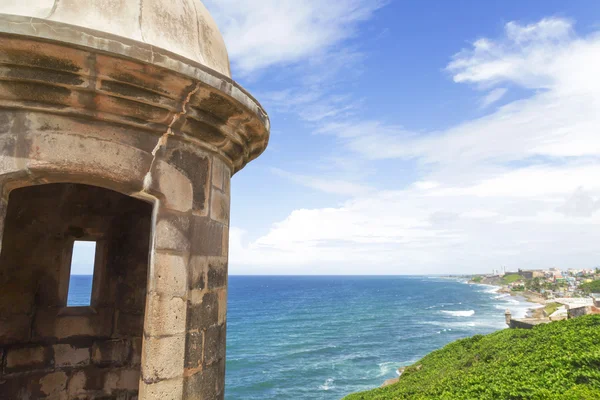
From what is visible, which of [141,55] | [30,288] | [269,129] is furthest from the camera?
[30,288]

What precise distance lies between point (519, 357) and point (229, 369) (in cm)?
2624

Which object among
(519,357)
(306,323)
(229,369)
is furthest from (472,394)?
(306,323)

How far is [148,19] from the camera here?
2350mm

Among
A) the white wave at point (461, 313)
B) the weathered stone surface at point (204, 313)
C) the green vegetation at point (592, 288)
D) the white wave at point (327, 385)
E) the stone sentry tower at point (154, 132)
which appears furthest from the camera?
the green vegetation at point (592, 288)

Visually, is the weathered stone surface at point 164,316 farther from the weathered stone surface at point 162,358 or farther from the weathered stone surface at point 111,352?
the weathered stone surface at point 111,352

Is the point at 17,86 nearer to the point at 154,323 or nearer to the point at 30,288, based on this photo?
the point at 154,323

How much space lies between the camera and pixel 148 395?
7.27ft

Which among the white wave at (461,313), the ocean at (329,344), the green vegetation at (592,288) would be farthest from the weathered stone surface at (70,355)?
the green vegetation at (592,288)

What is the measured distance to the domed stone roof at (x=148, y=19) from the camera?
81.7 inches

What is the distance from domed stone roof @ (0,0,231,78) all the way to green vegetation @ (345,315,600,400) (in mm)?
8874

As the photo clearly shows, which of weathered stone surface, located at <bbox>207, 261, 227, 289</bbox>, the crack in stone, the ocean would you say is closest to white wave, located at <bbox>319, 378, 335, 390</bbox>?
the ocean

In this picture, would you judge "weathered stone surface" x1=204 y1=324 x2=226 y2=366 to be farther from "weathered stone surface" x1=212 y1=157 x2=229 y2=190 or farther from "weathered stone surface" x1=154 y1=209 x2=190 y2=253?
"weathered stone surface" x1=212 y1=157 x2=229 y2=190

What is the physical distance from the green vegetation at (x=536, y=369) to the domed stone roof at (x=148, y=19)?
A: 29.1ft

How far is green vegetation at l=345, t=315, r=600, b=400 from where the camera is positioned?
27.4ft
